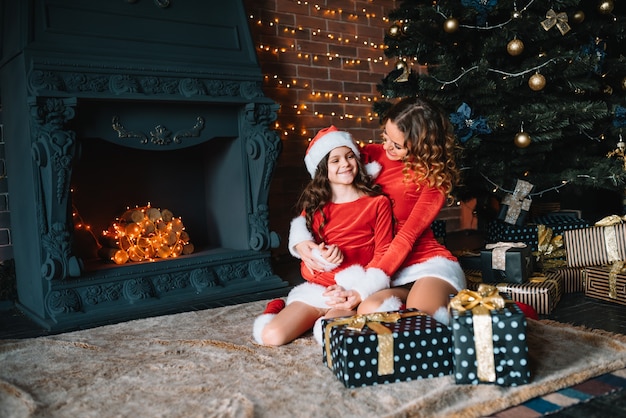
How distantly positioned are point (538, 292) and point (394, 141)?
0.91m

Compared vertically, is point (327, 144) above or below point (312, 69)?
below

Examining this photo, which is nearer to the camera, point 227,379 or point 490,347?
point 490,347

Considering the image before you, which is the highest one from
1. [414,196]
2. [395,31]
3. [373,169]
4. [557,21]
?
[395,31]

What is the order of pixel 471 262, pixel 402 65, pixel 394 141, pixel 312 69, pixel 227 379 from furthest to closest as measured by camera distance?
pixel 312 69
pixel 402 65
pixel 471 262
pixel 394 141
pixel 227 379

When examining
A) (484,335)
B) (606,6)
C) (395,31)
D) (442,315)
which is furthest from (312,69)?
(484,335)

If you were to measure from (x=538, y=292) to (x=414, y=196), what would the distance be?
680mm

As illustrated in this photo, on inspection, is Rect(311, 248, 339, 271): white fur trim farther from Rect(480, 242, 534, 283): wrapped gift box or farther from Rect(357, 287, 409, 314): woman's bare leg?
Rect(480, 242, 534, 283): wrapped gift box

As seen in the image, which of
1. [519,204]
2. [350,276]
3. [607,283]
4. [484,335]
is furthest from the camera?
[519,204]

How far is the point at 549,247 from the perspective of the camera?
3.06 metres

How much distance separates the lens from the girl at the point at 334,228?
2.19m

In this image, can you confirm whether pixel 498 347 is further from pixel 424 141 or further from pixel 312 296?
pixel 424 141

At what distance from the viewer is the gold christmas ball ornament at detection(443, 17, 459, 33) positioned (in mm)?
3043

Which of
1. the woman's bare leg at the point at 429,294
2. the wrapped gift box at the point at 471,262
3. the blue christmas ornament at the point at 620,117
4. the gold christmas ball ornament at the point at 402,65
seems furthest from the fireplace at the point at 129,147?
the blue christmas ornament at the point at 620,117

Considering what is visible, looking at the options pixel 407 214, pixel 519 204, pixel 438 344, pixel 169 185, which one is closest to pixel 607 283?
pixel 519 204
